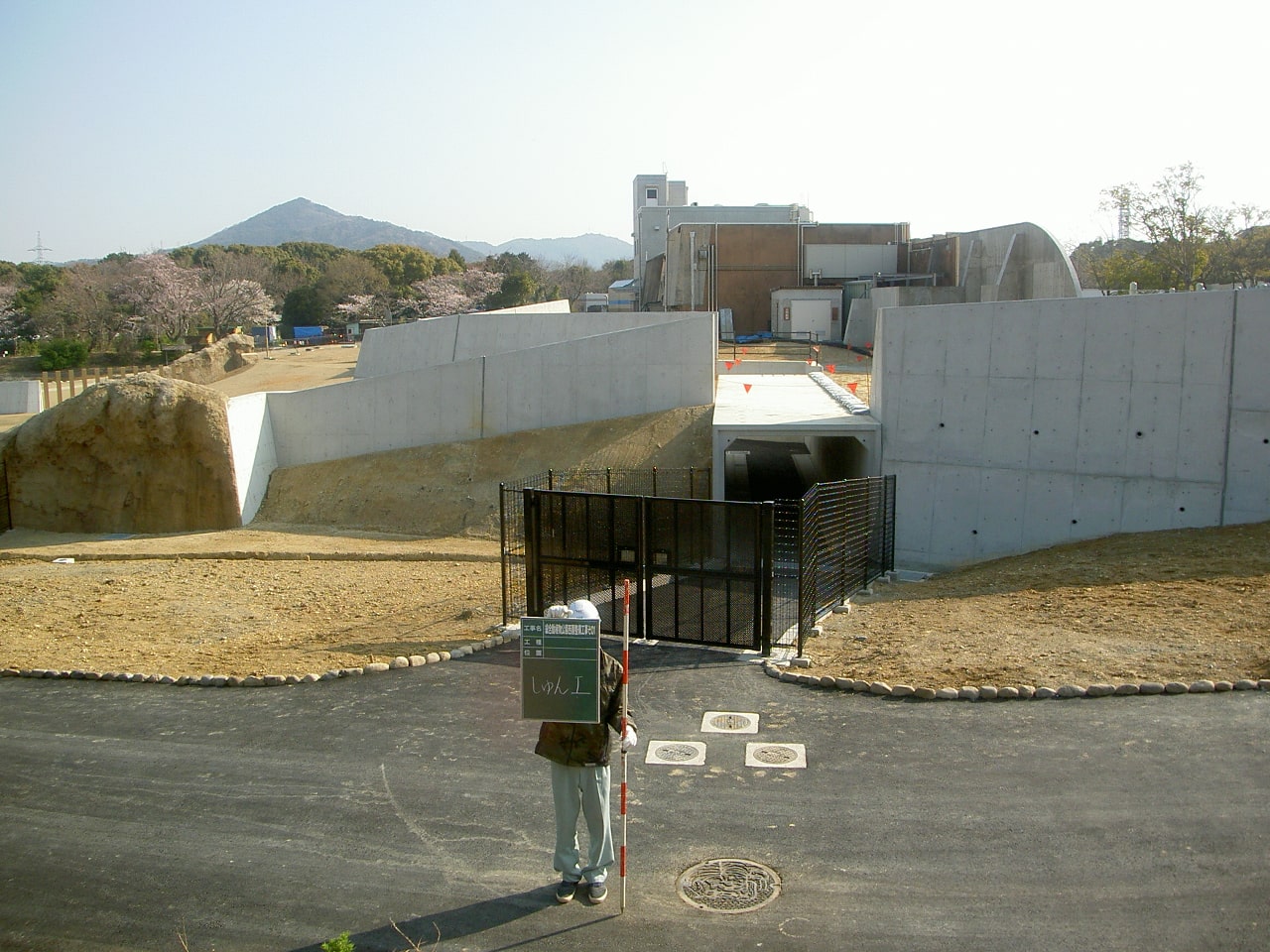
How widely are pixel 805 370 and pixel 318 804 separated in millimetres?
28878

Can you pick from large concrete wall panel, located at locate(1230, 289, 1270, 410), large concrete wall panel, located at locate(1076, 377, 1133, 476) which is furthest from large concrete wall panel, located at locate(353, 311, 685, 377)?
large concrete wall panel, located at locate(1230, 289, 1270, 410)

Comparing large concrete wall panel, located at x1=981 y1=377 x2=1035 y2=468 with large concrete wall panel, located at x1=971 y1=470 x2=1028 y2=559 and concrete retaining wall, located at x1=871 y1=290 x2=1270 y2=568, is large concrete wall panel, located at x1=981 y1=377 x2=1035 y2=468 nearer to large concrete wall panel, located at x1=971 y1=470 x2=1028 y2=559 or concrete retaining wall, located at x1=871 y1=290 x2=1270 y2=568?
concrete retaining wall, located at x1=871 y1=290 x2=1270 y2=568

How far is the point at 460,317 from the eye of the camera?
116 ft

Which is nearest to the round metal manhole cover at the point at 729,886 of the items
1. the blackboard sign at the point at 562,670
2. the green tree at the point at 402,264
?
the blackboard sign at the point at 562,670

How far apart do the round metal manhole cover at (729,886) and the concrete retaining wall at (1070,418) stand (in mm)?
12224

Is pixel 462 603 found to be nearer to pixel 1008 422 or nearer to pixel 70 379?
pixel 1008 422

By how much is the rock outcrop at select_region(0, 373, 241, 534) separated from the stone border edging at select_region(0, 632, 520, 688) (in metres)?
Answer: 13.9

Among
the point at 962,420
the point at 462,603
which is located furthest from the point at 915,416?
the point at 462,603

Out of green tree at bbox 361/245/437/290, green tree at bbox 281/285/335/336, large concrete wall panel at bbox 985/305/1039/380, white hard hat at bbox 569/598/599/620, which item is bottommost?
white hard hat at bbox 569/598/599/620

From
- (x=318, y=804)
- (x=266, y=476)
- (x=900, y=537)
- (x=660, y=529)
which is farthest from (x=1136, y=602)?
(x=266, y=476)

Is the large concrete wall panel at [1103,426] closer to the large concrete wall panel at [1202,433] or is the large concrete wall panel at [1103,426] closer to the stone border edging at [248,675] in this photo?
the large concrete wall panel at [1202,433]

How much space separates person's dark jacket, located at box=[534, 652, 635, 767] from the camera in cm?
604

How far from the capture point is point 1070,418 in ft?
54.5

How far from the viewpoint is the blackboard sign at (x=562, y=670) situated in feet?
19.9
